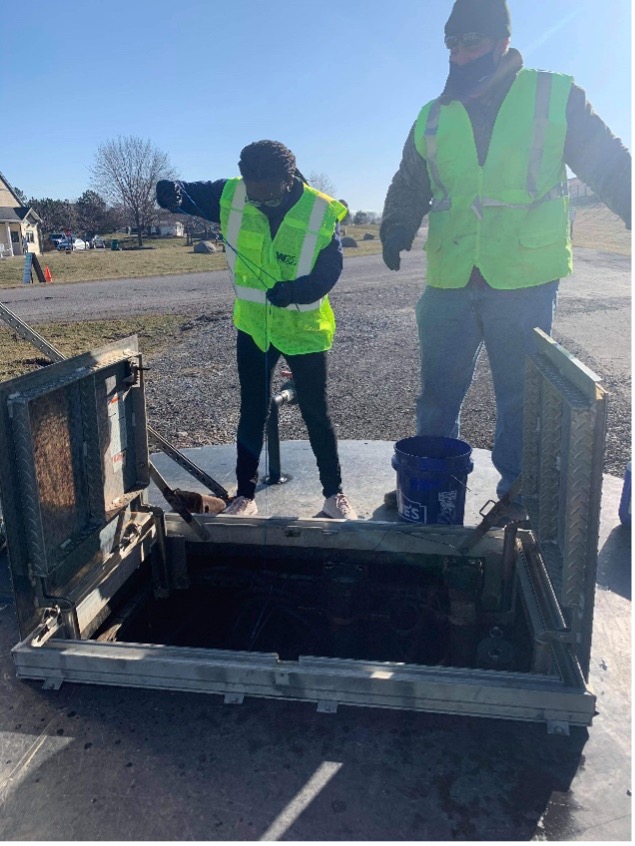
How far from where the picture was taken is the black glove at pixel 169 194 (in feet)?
10.9

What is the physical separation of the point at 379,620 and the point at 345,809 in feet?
4.10

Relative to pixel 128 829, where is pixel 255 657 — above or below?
above

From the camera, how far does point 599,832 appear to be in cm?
166

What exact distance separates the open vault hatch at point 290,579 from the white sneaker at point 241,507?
0.29 meters

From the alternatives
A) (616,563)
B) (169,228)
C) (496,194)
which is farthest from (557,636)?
(169,228)

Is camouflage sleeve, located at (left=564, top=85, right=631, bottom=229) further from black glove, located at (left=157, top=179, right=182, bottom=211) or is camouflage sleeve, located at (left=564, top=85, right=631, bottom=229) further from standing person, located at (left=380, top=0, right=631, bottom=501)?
black glove, located at (left=157, top=179, right=182, bottom=211)

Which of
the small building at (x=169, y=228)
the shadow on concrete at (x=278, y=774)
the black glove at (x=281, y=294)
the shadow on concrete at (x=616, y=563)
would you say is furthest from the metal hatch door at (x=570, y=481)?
the small building at (x=169, y=228)

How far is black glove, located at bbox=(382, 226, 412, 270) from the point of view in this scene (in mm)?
3281

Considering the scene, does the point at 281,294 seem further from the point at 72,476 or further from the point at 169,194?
the point at 72,476

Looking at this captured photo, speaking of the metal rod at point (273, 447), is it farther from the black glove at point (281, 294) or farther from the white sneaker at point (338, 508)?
the black glove at point (281, 294)

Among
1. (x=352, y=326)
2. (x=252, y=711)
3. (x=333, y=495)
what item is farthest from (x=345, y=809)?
(x=352, y=326)

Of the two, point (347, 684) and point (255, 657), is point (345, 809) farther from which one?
point (255, 657)

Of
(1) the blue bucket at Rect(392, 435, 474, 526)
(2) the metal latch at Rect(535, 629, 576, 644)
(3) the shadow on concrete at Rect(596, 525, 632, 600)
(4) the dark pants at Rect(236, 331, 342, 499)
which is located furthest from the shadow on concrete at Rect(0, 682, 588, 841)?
(4) the dark pants at Rect(236, 331, 342, 499)

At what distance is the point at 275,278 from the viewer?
3248mm
